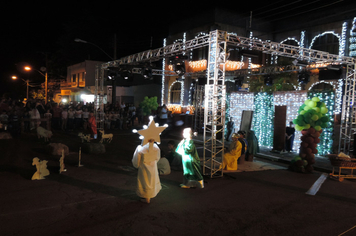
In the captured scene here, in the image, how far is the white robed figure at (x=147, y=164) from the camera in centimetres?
580

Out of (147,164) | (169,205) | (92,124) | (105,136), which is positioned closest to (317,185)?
(169,205)

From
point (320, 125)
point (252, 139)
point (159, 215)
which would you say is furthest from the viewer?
point (252, 139)

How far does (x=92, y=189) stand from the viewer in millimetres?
6762

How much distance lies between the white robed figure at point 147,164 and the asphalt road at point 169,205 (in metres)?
0.30

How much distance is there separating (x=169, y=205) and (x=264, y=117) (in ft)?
32.4

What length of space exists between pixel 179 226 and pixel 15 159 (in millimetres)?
7555

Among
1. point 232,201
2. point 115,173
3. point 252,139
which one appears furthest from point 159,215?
point 252,139

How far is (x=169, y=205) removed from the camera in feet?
19.2

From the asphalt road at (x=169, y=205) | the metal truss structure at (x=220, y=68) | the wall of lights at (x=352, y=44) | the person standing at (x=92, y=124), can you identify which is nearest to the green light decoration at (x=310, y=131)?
the asphalt road at (x=169, y=205)

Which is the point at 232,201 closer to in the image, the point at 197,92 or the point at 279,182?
the point at 279,182

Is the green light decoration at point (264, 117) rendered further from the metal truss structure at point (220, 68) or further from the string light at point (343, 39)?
the string light at point (343, 39)

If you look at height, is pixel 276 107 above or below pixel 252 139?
above

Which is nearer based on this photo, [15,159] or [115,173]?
[115,173]

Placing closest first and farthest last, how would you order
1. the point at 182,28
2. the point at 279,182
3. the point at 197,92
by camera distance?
1. the point at 279,182
2. the point at 197,92
3. the point at 182,28
